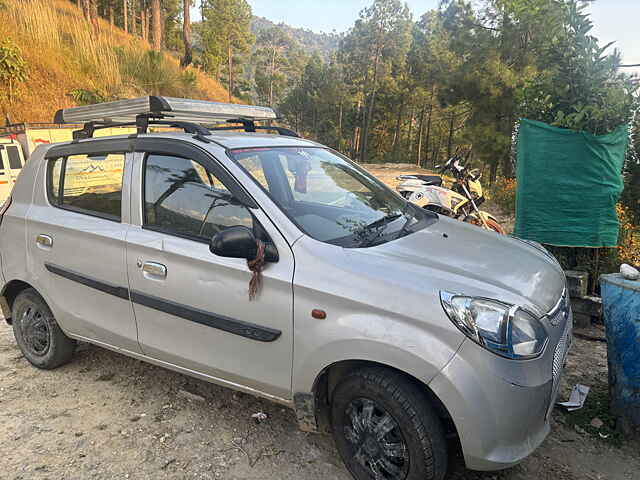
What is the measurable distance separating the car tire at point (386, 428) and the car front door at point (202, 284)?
0.35m

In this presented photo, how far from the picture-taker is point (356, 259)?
2326 millimetres

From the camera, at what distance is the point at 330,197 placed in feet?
10.2

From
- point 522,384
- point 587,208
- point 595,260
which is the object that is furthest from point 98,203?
point 595,260

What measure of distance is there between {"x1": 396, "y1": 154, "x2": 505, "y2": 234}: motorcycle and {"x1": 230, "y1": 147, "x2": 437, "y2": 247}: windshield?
3.03 meters

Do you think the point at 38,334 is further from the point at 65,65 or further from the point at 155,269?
the point at 65,65

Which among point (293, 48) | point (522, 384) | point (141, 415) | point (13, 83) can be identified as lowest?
point (141, 415)

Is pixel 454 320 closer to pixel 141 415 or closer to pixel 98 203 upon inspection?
pixel 141 415

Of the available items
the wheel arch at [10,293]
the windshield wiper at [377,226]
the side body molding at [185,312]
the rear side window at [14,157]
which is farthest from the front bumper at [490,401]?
the rear side window at [14,157]

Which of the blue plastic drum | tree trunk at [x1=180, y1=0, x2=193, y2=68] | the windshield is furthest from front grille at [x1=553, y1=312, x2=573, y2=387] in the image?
tree trunk at [x1=180, y1=0, x2=193, y2=68]

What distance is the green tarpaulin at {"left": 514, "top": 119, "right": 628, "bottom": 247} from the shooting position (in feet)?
14.5

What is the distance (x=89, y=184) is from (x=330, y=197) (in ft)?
5.64

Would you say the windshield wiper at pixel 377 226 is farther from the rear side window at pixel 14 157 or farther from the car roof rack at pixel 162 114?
the rear side window at pixel 14 157

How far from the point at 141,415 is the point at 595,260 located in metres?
4.42

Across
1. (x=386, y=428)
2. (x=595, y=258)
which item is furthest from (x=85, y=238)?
(x=595, y=258)
